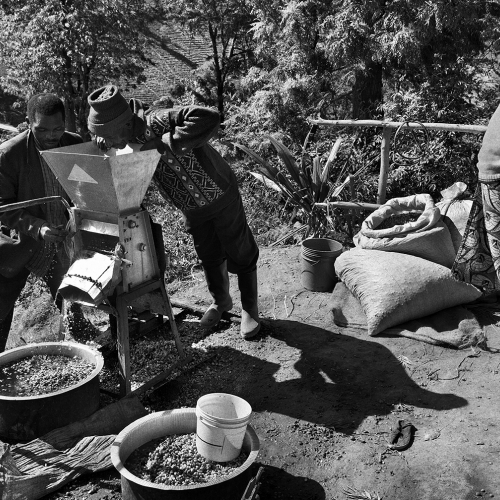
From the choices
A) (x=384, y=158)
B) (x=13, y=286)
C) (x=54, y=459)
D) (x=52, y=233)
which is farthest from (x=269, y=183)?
(x=54, y=459)

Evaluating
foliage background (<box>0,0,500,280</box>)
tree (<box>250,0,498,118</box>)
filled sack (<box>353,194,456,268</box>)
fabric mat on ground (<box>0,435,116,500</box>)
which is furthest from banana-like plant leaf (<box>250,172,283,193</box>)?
fabric mat on ground (<box>0,435,116,500</box>)

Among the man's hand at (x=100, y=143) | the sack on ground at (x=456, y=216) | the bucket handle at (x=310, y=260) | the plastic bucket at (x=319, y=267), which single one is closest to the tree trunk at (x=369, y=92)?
the sack on ground at (x=456, y=216)

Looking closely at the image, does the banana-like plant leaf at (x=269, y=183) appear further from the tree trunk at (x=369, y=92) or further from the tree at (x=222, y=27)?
the tree at (x=222, y=27)

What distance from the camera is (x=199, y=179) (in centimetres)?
401

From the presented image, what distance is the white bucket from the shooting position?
2766mm

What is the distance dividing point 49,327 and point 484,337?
12.7 feet

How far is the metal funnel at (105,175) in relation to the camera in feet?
11.2

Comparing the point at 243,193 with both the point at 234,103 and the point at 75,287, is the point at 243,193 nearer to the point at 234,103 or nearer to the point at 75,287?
the point at 234,103

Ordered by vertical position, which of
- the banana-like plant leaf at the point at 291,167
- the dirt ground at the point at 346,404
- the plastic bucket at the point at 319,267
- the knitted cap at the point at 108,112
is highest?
the knitted cap at the point at 108,112

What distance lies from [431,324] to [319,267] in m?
1.08

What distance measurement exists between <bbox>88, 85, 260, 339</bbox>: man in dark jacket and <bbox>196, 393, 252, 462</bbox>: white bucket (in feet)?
4.91

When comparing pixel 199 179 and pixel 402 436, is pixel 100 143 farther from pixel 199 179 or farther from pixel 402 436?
pixel 402 436

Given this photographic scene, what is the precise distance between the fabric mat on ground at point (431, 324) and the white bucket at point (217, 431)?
1.86 metres

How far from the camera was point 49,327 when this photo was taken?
237 inches
